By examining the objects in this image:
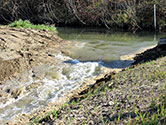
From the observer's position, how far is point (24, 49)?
372 inches

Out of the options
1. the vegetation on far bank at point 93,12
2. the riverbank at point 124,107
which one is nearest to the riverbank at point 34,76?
the riverbank at point 124,107

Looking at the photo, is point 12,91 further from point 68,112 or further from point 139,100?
point 139,100

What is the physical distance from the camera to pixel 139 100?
3891 mm

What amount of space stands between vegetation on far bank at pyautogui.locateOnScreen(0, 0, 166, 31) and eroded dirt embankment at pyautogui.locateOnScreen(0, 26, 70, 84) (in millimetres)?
8884

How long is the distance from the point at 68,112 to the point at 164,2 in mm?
16857

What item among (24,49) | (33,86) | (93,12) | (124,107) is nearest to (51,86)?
(33,86)

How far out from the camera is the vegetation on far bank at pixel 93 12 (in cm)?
1881

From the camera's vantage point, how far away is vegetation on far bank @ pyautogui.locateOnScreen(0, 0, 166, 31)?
61.7ft

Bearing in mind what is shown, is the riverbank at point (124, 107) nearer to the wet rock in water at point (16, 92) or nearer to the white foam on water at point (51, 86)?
the white foam on water at point (51, 86)

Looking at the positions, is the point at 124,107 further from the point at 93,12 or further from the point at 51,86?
the point at 93,12

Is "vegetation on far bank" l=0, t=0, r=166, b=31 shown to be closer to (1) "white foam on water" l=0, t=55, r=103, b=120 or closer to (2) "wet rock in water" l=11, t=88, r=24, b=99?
(1) "white foam on water" l=0, t=55, r=103, b=120

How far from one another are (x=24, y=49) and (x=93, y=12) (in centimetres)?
1323

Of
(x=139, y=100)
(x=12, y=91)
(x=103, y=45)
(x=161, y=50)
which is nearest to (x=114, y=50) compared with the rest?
(x=103, y=45)

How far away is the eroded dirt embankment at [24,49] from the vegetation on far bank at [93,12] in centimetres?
888
